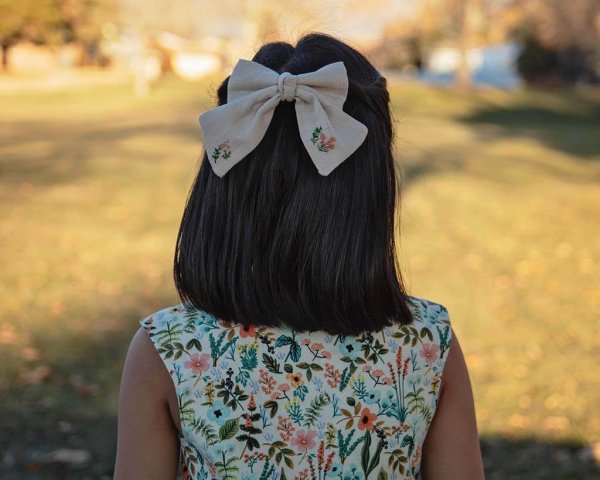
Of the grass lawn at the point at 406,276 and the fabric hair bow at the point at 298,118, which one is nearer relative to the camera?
the fabric hair bow at the point at 298,118

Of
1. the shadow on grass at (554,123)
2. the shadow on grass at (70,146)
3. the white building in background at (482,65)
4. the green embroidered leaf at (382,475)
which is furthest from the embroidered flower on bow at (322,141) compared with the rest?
the white building in background at (482,65)

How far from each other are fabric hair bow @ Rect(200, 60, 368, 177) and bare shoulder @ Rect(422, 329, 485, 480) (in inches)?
16.5

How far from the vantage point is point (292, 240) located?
1337 mm

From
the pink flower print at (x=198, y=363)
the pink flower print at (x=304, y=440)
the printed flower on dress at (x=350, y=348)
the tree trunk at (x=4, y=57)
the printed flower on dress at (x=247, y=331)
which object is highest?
the tree trunk at (x=4, y=57)

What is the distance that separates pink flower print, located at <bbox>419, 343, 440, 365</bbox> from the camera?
1427 mm

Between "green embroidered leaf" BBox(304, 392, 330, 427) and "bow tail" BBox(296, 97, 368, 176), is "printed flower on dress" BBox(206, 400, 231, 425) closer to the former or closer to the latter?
"green embroidered leaf" BBox(304, 392, 330, 427)

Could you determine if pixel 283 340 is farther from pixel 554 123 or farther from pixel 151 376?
pixel 554 123

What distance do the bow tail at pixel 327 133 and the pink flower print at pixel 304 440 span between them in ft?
1.38

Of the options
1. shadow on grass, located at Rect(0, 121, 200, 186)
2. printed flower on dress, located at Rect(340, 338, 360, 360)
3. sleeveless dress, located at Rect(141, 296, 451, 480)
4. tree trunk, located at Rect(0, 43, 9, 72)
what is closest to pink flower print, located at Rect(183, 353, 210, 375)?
sleeveless dress, located at Rect(141, 296, 451, 480)

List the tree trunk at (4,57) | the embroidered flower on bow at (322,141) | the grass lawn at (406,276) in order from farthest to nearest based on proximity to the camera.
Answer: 1. the tree trunk at (4,57)
2. the grass lawn at (406,276)
3. the embroidered flower on bow at (322,141)

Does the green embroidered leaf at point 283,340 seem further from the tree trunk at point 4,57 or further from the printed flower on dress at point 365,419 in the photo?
the tree trunk at point 4,57

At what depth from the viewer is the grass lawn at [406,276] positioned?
4395mm

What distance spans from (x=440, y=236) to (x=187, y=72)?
39.4 metres

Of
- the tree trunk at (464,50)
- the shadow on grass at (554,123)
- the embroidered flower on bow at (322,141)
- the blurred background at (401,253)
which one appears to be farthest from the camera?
the tree trunk at (464,50)
